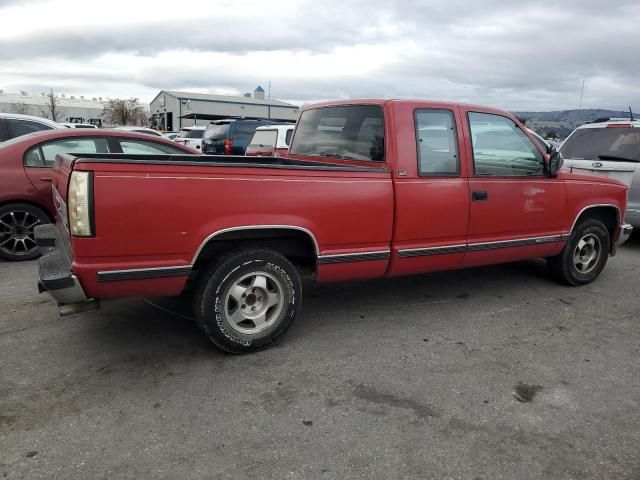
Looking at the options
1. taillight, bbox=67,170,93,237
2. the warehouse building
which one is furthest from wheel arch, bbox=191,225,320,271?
the warehouse building

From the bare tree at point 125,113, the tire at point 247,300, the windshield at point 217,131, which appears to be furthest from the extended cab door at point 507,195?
the bare tree at point 125,113

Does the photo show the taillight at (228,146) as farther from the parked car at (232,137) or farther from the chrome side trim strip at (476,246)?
the chrome side trim strip at (476,246)

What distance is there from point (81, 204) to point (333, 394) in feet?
6.17

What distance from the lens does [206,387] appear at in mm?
3232

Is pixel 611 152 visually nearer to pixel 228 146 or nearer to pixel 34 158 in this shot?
pixel 34 158

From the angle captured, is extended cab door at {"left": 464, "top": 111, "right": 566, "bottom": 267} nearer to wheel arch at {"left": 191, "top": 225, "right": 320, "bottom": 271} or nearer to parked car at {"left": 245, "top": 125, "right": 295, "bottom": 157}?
wheel arch at {"left": 191, "top": 225, "right": 320, "bottom": 271}

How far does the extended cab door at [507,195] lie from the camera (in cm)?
447

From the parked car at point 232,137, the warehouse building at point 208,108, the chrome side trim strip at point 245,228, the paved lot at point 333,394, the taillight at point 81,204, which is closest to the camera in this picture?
the paved lot at point 333,394

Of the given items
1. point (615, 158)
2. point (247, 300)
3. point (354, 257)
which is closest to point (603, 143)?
point (615, 158)

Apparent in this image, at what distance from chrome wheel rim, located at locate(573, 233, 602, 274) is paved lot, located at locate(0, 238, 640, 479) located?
76 cm

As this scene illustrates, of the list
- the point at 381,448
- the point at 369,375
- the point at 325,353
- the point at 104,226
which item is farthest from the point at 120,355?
the point at 381,448

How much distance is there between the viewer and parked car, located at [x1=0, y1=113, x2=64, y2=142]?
301 inches

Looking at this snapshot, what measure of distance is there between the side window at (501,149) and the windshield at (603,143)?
3.16 meters

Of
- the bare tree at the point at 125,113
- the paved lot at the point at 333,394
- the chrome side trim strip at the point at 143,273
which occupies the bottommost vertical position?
the paved lot at the point at 333,394
